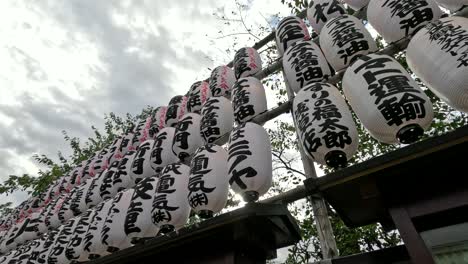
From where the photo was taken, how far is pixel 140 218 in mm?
5707

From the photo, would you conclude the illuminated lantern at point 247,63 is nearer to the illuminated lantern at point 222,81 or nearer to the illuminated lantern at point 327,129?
the illuminated lantern at point 222,81

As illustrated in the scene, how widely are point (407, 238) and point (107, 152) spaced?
9.42m

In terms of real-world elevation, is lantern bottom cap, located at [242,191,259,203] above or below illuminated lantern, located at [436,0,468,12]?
below

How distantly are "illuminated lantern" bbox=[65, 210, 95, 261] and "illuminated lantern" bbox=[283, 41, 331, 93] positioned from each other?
567cm

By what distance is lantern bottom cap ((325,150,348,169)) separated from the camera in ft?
13.0

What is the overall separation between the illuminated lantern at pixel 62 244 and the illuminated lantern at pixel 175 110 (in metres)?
3.53

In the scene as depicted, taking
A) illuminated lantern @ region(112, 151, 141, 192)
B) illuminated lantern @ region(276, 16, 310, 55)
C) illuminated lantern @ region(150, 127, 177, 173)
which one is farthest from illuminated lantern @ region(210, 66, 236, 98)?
illuminated lantern @ region(112, 151, 141, 192)

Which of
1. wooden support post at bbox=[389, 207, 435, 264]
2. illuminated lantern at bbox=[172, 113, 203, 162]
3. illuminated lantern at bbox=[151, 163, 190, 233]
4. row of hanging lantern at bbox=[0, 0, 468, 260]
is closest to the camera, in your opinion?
wooden support post at bbox=[389, 207, 435, 264]

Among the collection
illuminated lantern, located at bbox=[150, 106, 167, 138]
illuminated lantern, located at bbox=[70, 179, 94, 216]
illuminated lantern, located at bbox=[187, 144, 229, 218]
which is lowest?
illuminated lantern, located at bbox=[187, 144, 229, 218]

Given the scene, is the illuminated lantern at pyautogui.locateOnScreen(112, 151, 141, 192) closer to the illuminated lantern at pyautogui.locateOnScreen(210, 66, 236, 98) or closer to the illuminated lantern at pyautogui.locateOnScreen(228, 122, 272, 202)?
the illuminated lantern at pyautogui.locateOnScreen(210, 66, 236, 98)

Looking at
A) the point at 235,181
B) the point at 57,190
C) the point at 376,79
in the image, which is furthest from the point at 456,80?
the point at 57,190

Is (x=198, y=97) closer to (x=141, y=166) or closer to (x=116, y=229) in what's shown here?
(x=141, y=166)

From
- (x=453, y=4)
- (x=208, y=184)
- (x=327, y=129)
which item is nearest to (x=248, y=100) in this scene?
(x=208, y=184)

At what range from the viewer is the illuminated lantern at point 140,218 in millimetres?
5664
